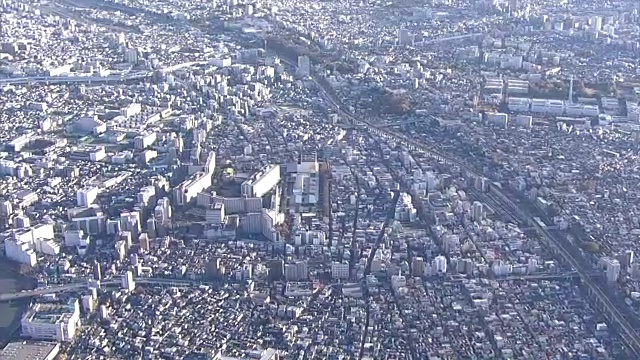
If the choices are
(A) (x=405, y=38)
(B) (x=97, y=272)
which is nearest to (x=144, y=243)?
(B) (x=97, y=272)

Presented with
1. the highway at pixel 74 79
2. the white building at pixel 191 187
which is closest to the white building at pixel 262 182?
the white building at pixel 191 187

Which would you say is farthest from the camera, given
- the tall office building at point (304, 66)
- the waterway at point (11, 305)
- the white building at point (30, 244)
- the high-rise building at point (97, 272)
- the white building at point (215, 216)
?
the tall office building at point (304, 66)

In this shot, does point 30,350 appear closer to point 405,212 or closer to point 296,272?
point 296,272

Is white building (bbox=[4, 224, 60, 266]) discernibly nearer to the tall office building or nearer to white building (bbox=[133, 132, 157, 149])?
white building (bbox=[133, 132, 157, 149])

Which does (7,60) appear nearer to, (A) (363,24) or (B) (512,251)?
(A) (363,24)

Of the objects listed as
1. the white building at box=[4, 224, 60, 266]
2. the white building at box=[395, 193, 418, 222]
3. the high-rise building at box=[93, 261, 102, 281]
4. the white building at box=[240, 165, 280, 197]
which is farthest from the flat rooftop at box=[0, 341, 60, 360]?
the white building at box=[395, 193, 418, 222]

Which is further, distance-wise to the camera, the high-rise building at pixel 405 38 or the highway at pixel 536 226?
the high-rise building at pixel 405 38

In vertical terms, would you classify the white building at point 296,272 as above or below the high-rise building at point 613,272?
below

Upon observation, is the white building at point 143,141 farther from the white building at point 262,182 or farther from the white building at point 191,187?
the white building at point 262,182

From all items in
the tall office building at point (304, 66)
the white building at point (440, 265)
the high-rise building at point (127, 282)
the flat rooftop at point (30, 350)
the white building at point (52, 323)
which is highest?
the tall office building at point (304, 66)
